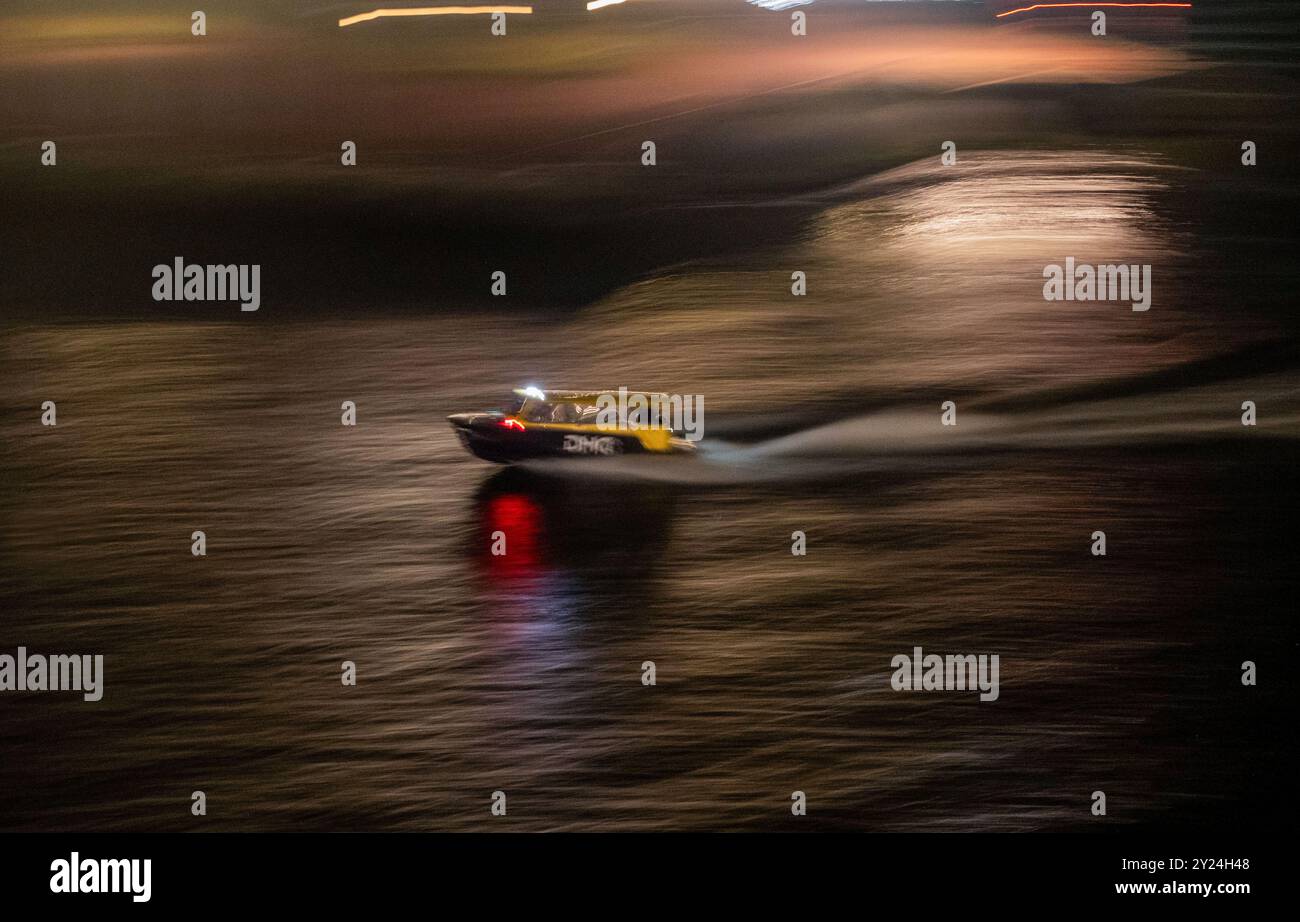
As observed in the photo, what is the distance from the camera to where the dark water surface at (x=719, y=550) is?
13602 millimetres

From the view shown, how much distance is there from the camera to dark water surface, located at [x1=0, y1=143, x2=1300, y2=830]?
1360cm

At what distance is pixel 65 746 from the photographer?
45.0 feet

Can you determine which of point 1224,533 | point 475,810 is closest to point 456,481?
point 475,810

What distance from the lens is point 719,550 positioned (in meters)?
17.0

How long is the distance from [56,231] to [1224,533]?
18.0m
